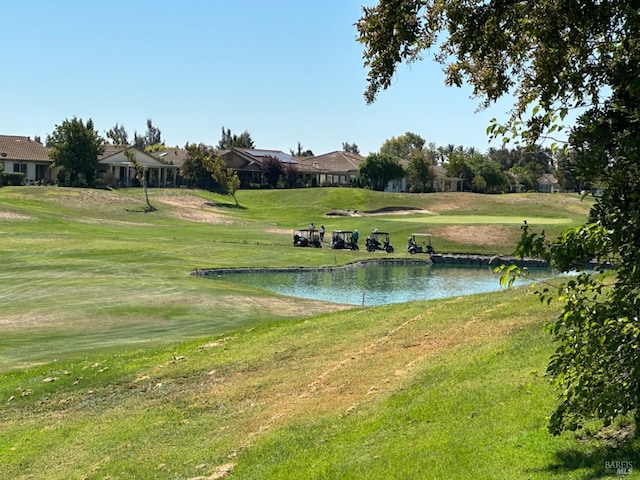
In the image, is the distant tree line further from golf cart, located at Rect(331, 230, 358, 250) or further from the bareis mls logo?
the bareis mls logo

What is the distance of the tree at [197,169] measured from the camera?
117 meters

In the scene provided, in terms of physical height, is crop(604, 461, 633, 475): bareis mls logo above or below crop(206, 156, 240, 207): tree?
below

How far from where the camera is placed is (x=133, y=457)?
14.4 metres

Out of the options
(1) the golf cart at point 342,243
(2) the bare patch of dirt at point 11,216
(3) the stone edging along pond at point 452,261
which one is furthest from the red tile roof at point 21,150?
(3) the stone edging along pond at point 452,261

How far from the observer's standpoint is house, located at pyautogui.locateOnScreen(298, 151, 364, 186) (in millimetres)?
141625

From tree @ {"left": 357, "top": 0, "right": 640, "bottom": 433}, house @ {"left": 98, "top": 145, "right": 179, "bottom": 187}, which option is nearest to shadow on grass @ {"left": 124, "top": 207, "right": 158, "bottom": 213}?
house @ {"left": 98, "top": 145, "right": 179, "bottom": 187}

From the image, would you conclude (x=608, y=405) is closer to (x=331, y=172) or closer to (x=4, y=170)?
(x=4, y=170)

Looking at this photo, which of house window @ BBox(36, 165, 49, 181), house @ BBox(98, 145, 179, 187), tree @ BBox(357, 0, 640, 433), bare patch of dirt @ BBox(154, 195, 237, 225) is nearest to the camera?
tree @ BBox(357, 0, 640, 433)

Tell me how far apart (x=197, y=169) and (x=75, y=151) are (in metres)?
20.4

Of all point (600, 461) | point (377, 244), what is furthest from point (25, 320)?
point (377, 244)

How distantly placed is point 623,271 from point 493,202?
316ft

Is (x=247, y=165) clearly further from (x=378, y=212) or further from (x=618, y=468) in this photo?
(x=618, y=468)

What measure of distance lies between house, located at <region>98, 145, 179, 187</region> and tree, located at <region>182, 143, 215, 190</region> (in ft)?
11.2

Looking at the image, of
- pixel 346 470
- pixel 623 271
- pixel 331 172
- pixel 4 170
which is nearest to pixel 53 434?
pixel 346 470
